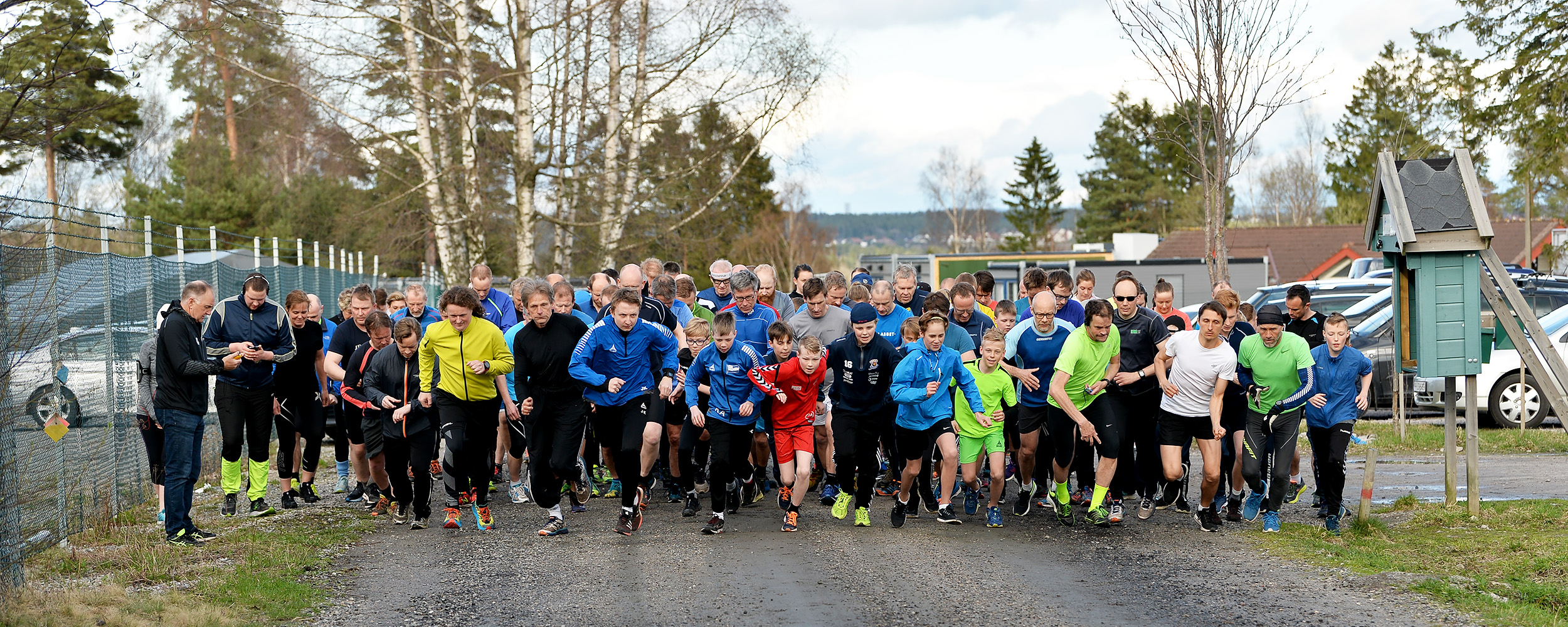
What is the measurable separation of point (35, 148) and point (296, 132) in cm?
1850

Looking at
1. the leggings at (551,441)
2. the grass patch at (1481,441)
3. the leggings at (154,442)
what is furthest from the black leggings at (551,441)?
the grass patch at (1481,441)

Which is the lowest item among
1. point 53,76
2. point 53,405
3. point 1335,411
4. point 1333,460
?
point 1333,460

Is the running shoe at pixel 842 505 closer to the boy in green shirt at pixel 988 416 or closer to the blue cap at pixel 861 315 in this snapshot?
the boy in green shirt at pixel 988 416

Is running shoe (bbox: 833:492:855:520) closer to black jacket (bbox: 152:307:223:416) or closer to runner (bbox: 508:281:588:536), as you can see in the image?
runner (bbox: 508:281:588:536)

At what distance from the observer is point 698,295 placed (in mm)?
12039

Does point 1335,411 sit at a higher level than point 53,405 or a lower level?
lower

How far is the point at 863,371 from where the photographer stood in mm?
9023

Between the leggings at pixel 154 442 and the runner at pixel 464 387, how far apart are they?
2.15 m

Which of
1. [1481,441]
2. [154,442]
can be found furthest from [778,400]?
[1481,441]

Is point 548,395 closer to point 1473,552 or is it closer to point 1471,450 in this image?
point 1473,552

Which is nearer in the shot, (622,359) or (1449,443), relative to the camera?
(622,359)

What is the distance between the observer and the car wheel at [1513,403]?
596 inches

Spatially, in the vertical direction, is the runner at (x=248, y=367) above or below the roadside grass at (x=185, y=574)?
above

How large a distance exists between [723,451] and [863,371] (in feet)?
3.77
